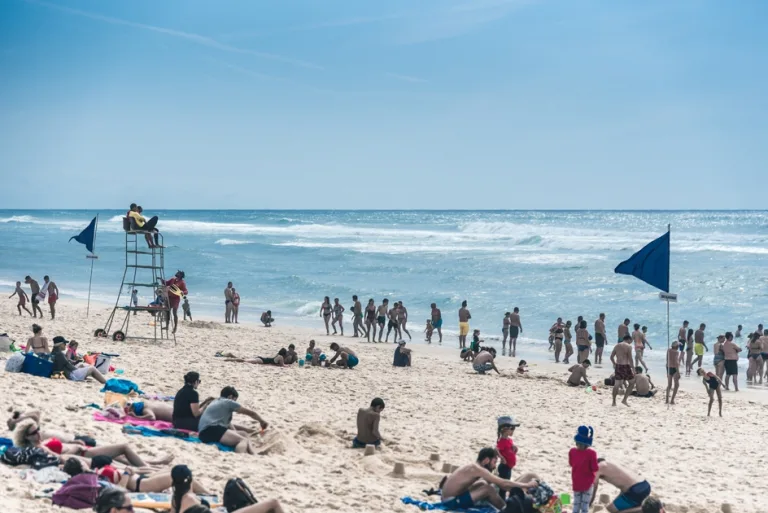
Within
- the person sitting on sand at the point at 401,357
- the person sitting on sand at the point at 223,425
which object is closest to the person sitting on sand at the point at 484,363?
the person sitting on sand at the point at 401,357

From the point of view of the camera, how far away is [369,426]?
10.4 meters

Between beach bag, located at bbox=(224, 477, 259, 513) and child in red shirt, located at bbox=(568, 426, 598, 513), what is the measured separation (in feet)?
10.4

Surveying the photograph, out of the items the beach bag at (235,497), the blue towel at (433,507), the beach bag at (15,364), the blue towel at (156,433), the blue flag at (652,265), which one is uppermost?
the blue flag at (652,265)

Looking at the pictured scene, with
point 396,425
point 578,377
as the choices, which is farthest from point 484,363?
point 396,425

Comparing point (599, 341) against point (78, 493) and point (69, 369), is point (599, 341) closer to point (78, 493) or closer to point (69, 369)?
point (69, 369)

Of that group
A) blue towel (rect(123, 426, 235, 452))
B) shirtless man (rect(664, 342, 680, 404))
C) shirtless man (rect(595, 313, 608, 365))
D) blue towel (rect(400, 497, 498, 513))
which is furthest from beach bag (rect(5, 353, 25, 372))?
shirtless man (rect(595, 313, 608, 365))

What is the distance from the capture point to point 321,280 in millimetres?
40875

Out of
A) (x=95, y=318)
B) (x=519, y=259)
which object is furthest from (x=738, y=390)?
(x=519, y=259)

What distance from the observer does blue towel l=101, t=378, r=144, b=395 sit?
11.6 m

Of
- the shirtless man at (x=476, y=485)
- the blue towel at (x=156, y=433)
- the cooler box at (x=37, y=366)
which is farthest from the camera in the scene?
the cooler box at (x=37, y=366)

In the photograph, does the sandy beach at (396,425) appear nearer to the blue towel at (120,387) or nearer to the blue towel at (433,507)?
the blue towel at (433,507)

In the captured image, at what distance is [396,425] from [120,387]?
4.13m

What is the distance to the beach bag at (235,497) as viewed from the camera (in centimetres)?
697

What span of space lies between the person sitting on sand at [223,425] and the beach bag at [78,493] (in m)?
2.69
